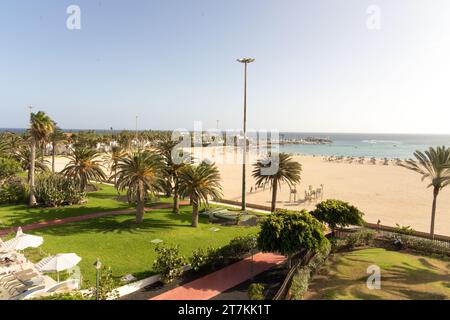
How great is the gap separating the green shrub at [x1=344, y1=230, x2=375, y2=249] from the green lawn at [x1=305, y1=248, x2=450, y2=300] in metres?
0.83

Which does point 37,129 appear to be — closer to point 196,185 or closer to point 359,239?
point 196,185

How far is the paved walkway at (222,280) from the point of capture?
13603 millimetres

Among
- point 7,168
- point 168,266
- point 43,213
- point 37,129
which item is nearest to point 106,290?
point 168,266

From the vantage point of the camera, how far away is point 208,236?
2184 centimetres

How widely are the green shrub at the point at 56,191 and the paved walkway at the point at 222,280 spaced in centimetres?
2012

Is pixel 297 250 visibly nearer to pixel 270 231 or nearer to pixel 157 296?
pixel 270 231

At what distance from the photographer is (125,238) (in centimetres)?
2042

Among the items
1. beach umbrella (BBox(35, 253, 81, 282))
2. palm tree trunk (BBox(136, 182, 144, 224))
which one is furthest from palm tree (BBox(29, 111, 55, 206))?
beach umbrella (BBox(35, 253, 81, 282))

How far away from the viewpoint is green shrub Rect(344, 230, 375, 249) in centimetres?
2041

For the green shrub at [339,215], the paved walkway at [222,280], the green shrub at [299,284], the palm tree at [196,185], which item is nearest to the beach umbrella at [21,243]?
the paved walkway at [222,280]

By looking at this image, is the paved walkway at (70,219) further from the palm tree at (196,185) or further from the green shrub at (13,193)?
the green shrub at (13,193)

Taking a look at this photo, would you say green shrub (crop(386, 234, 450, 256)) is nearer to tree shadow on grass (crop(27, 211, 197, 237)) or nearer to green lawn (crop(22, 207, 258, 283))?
green lawn (crop(22, 207, 258, 283))
